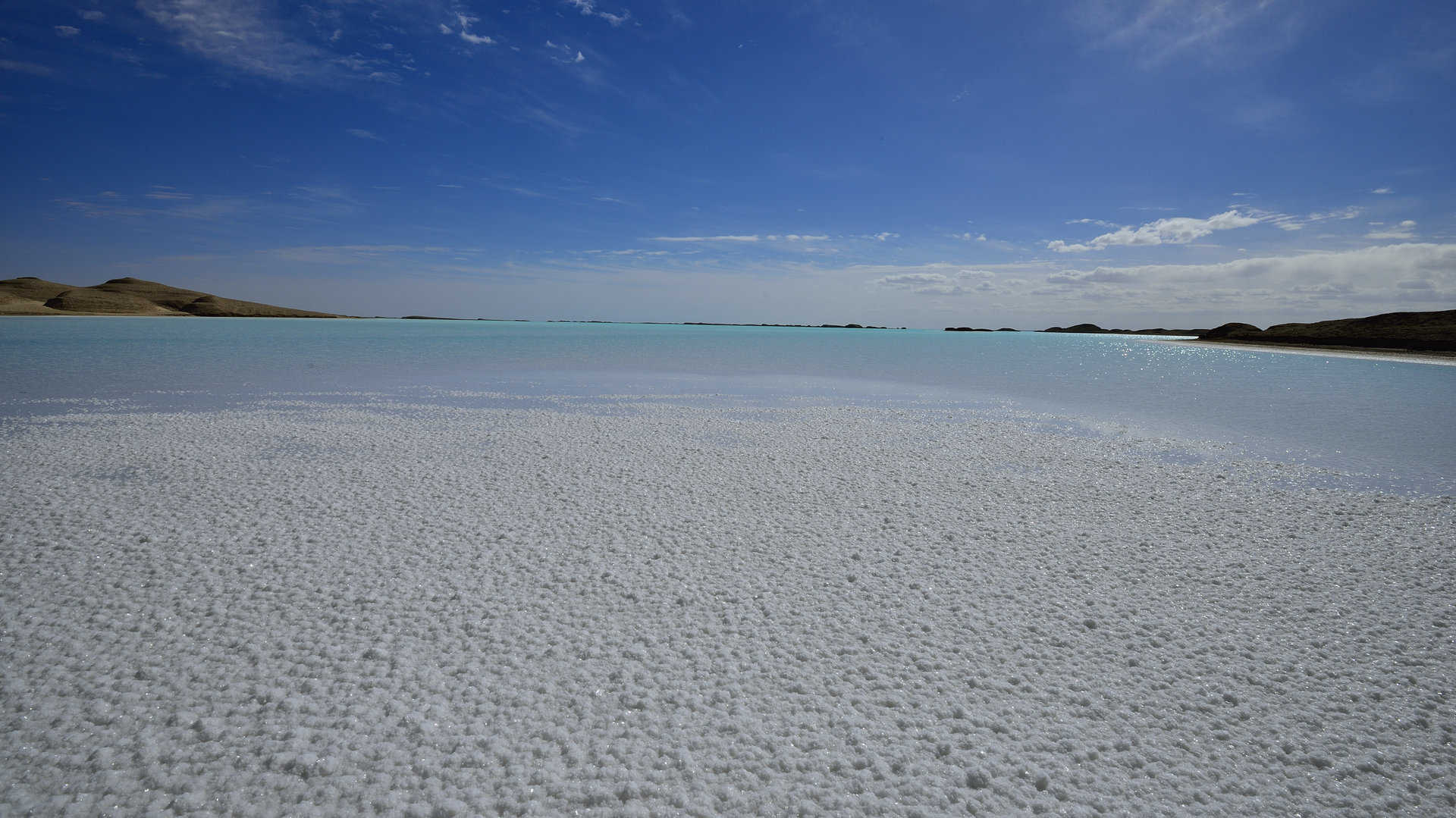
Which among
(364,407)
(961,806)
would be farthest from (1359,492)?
(364,407)

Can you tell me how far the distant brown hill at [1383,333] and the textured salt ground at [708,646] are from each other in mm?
49743

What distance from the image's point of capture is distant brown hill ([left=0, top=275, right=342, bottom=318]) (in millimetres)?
102500

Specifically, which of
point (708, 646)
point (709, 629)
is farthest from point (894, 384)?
point (708, 646)

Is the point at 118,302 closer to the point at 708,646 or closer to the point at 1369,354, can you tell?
the point at 708,646

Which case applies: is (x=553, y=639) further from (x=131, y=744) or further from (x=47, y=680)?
(x=47, y=680)

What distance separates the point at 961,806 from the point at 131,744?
11.8 ft

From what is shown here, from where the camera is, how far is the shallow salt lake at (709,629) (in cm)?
265

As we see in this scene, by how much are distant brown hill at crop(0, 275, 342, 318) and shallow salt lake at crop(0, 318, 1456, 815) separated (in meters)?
125

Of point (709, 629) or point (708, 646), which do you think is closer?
point (708, 646)

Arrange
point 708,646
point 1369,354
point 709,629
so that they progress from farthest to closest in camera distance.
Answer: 1. point 1369,354
2. point 709,629
3. point 708,646

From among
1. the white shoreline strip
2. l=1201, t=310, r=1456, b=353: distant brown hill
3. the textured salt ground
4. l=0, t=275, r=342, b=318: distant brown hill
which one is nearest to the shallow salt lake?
the textured salt ground

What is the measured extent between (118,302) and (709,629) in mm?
161344

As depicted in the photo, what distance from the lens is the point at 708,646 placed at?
3629 mm

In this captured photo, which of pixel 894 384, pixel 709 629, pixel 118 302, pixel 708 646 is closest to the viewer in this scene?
pixel 708 646
